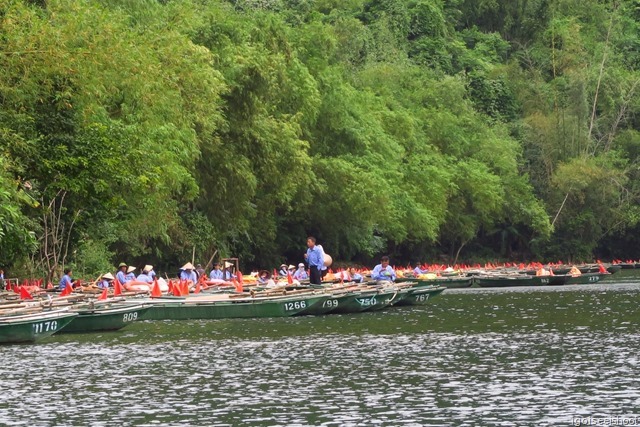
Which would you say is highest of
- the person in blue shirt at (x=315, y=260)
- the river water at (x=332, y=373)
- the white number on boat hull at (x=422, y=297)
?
the person in blue shirt at (x=315, y=260)

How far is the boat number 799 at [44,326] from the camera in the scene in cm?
3325

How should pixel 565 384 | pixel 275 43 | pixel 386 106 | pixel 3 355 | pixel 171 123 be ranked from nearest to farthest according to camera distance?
1. pixel 565 384
2. pixel 3 355
3. pixel 171 123
4. pixel 275 43
5. pixel 386 106

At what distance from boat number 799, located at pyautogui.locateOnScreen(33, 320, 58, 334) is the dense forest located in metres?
3.12

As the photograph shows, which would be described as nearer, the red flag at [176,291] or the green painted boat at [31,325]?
the green painted boat at [31,325]

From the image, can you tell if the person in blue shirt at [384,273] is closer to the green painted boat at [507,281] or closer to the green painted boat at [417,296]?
the green painted boat at [417,296]

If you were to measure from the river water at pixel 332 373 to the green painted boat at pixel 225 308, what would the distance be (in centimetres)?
74

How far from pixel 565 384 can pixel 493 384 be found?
4.12 ft

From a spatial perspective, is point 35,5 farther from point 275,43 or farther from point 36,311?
point 275,43

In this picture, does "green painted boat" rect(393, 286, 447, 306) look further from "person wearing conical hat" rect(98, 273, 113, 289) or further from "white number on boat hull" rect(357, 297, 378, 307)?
"person wearing conical hat" rect(98, 273, 113, 289)

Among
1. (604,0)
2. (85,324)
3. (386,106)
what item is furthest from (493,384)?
(604,0)

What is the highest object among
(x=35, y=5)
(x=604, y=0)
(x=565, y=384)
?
(x=604, y=0)

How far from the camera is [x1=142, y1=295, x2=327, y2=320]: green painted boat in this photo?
42312 mm

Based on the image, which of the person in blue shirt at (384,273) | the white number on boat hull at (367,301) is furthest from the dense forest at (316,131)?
the person in blue shirt at (384,273)

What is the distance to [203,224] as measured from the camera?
2438 inches
